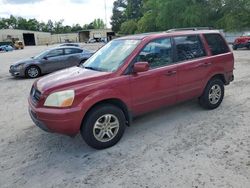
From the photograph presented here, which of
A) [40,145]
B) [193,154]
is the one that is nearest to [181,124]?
[193,154]

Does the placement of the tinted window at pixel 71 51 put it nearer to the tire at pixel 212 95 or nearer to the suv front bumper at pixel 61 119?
the tire at pixel 212 95

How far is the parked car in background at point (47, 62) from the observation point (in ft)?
39.7

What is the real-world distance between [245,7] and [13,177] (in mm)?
34632

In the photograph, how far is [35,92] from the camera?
14.5ft

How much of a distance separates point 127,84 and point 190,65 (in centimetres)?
154

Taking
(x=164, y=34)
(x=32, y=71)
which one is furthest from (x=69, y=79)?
(x=32, y=71)

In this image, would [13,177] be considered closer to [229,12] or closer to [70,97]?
[70,97]

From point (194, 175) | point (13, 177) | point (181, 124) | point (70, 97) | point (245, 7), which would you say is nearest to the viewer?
point (194, 175)

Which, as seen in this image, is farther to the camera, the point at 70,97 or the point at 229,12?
the point at 229,12

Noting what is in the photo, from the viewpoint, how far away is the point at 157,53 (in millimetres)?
4844

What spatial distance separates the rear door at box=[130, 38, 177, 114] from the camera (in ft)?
14.8

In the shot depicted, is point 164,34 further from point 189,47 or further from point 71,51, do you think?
point 71,51

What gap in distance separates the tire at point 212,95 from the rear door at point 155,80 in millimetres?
934

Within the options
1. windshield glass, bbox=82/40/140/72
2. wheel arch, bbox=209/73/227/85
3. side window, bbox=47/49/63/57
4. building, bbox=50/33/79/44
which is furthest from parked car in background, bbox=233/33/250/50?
building, bbox=50/33/79/44
